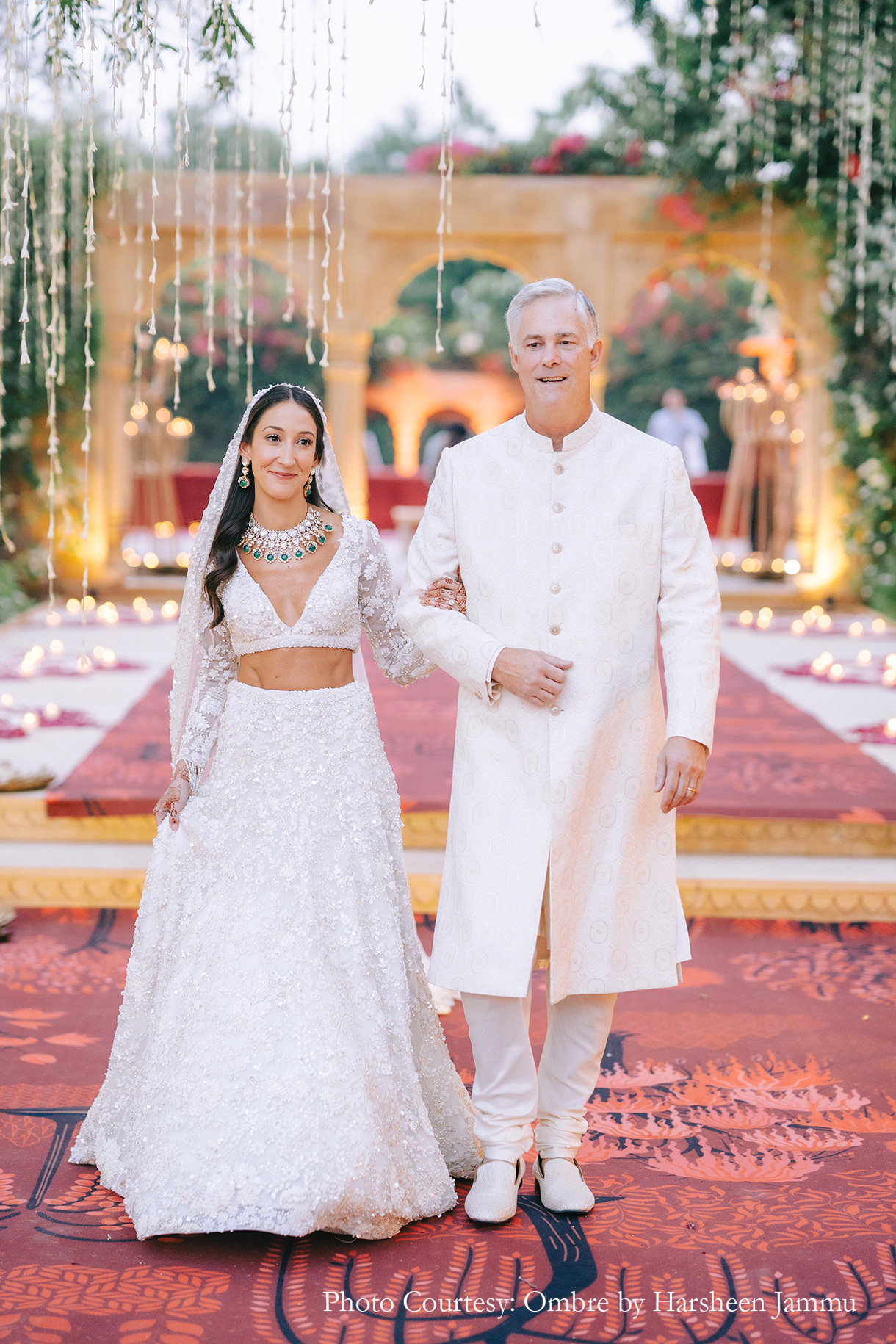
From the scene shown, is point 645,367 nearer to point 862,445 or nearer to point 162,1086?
point 862,445

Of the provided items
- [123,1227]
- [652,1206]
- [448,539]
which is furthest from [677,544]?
[123,1227]

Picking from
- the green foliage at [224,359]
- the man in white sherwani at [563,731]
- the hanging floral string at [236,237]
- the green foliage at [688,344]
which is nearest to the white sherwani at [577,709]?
the man in white sherwani at [563,731]

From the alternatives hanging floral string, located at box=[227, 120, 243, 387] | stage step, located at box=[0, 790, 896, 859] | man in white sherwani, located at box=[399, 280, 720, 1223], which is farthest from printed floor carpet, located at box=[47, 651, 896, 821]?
man in white sherwani, located at box=[399, 280, 720, 1223]

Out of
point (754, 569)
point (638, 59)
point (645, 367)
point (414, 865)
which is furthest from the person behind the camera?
point (645, 367)

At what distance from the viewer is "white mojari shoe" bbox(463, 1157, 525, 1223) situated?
7.11 ft

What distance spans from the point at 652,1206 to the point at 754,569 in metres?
9.44

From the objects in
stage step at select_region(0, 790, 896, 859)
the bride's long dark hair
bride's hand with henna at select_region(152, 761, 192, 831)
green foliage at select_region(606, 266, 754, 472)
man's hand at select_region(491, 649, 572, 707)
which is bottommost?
stage step at select_region(0, 790, 896, 859)

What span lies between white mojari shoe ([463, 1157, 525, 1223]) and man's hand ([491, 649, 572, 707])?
2.62 feet

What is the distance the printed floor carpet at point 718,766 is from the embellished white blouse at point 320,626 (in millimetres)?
1749

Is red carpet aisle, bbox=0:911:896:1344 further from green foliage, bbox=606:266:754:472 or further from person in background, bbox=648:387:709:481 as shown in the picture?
green foliage, bbox=606:266:754:472

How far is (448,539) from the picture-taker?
2.39 metres

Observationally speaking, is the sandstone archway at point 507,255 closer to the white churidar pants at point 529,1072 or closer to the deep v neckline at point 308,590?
the deep v neckline at point 308,590

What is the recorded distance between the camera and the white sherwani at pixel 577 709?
223 cm

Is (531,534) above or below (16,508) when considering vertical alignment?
above
